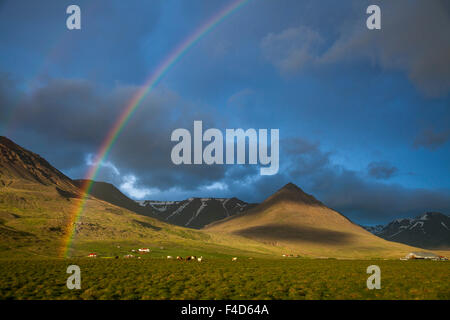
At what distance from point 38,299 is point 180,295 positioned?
41.7 ft

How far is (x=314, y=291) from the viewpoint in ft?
119
